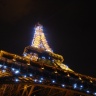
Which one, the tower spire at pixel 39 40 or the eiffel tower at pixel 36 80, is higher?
the tower spire at pixel 39 40

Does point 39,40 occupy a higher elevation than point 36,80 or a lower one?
higher

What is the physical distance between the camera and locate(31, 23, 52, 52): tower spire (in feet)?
159

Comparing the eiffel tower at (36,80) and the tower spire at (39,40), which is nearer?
the eiffel tower at (36,80)

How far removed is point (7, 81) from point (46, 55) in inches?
867

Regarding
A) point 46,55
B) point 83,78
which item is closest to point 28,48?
point 46,55

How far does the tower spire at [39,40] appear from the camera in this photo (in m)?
48.5

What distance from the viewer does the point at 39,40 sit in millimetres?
50844

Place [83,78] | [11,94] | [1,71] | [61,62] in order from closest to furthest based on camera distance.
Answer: [1,71]
[11,94]
[83,78]
[61,62]

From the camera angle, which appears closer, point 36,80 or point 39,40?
point 36,80

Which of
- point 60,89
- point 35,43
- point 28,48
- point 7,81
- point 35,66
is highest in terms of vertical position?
point 35,43

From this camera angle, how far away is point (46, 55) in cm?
4334

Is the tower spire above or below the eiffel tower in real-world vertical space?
above

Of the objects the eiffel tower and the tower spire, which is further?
the tower spire

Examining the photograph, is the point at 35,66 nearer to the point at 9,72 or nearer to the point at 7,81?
the point at 9,72
